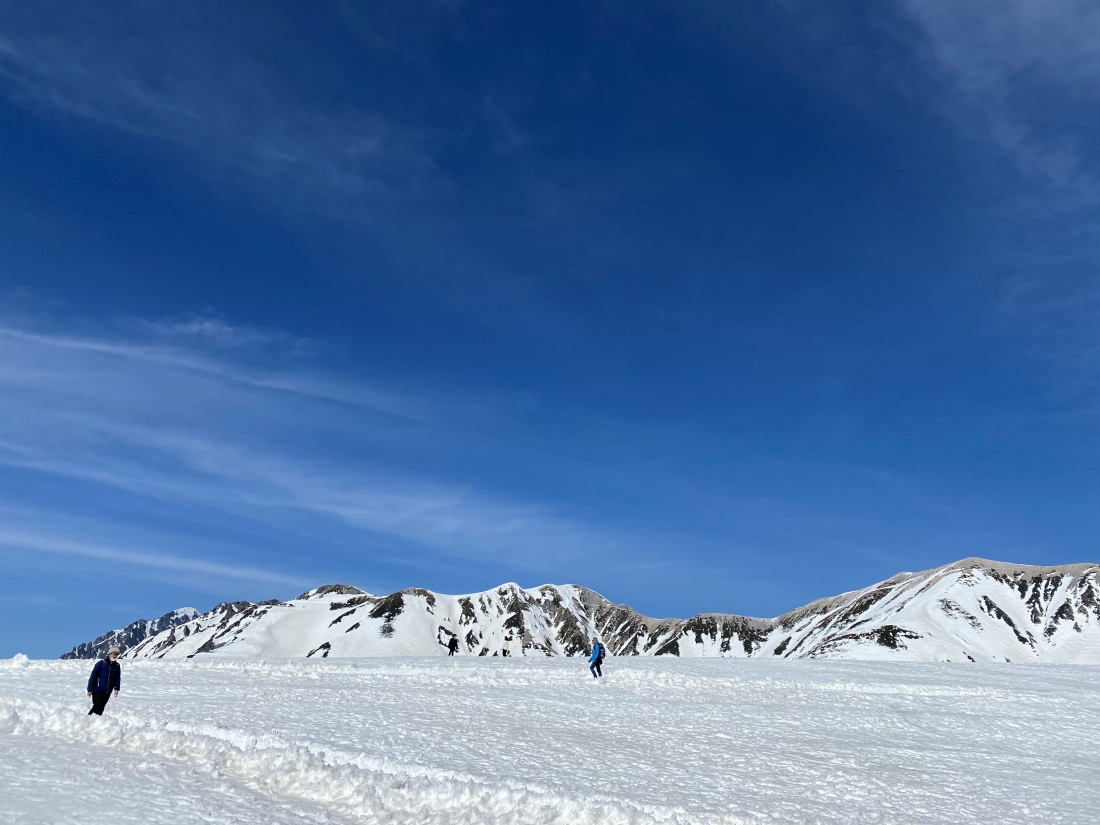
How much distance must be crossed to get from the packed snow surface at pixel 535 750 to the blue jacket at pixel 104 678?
0.93m

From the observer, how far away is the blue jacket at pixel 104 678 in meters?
21.1

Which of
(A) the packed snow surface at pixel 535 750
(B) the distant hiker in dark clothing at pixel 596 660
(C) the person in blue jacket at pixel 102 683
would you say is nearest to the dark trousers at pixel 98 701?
(C) the person in blue jacket at pixel 102 683

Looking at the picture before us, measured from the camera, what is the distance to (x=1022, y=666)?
51.4 meters

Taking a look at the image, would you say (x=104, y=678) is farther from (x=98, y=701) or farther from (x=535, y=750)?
(x=535, y=750)

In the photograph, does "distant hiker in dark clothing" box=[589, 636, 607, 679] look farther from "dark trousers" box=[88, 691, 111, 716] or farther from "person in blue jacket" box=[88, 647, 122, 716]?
"dark trousers" box=[88, 691, 111, 716]

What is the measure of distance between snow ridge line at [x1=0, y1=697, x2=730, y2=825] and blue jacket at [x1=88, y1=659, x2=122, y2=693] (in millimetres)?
2042

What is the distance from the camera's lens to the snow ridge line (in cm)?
1485

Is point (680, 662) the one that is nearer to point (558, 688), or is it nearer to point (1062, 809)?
point (558, 688)

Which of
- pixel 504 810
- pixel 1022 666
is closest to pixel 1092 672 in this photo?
pixel 1022 666

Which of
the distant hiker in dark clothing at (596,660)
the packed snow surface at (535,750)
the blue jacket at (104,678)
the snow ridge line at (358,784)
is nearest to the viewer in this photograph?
the snow ridge line at (358,784)

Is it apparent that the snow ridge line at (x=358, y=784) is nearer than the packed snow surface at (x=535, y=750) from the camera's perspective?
Yes

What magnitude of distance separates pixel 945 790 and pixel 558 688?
18781 millimetres

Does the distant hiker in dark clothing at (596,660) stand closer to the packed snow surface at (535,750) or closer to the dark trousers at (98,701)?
the packed snow surface at (535,750)

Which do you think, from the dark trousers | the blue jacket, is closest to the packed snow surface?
the dark trousers
